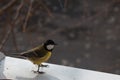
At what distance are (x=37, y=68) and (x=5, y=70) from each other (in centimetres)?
17

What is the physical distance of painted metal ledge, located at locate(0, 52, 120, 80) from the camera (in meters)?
2.04

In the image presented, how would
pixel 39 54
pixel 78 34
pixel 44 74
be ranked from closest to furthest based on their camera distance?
pixel 44 74
pixel 39 54
pixel 78 34

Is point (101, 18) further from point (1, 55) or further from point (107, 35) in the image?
point (1, 55)

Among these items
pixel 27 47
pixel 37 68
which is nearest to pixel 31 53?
pixel 37 68

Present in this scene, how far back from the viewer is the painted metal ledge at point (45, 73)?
2.04 meters

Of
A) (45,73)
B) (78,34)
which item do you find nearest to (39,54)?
(45,73)

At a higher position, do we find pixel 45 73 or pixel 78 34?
pixel 78 34

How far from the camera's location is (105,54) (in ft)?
21.3

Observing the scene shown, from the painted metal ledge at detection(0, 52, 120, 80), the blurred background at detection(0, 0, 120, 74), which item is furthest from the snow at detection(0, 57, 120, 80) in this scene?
the blurred background at detection(0, 0, 120, 74)

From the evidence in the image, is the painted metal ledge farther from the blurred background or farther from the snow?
the blurred background

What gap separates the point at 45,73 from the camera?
7.03ft

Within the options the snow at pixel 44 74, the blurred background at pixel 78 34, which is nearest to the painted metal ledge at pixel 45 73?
the snow at pixel 44 74

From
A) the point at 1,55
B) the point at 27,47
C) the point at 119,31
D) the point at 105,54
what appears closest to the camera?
the point at 1,55

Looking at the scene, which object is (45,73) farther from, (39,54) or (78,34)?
(78,34)
